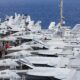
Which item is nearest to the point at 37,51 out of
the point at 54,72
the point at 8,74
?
the point at 54,72

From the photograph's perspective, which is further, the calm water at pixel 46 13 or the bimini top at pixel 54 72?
the calm water at pixel 46 13

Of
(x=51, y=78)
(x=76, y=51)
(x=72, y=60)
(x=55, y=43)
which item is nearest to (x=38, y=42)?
(x=55, y=43)

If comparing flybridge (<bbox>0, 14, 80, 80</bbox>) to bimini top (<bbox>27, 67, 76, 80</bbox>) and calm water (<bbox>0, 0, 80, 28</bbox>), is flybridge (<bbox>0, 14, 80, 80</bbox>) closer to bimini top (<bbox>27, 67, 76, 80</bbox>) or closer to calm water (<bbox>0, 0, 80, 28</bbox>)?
bimini top (<bbox>27, 67, 76, 80</bbox>)

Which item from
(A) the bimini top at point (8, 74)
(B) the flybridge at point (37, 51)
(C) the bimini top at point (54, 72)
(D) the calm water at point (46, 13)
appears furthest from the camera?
(D) the calm water at point (46, 13)

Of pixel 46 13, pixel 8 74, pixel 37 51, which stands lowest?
pixel 8 74

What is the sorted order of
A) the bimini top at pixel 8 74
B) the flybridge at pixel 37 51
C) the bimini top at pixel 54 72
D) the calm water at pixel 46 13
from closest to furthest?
the bimini top at pixel 54 72
the bimini top at pixel 8 74
the flybridge at pixel 37 51
the calm water at pixel 46 13

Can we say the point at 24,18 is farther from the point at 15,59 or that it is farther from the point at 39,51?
the point at 15,59

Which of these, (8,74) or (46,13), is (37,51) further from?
(46,13)

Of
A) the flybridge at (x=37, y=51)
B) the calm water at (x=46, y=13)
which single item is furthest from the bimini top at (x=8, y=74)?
the calm water at (x=46, y=13)

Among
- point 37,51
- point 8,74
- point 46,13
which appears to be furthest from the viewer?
point 46,13

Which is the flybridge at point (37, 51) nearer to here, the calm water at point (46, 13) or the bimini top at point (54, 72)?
the bimini top at point (54, 72)

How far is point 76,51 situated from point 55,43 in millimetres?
4537

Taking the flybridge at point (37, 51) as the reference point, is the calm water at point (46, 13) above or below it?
above

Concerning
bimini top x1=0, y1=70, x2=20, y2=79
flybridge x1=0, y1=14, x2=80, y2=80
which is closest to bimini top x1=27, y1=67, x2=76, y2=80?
flybridge x1=0, y1=14, x2=80, y2=80
